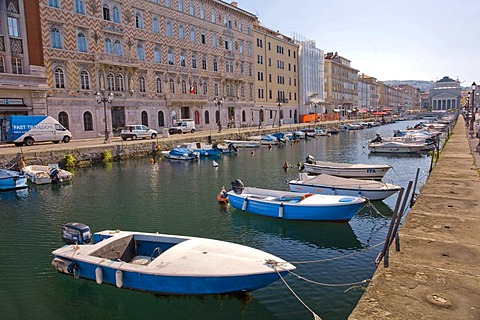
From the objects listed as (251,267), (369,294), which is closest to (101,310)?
(251,267)

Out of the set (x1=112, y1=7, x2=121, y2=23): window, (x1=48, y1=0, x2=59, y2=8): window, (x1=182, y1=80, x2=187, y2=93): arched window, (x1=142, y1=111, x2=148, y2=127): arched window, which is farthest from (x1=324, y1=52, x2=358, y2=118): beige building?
(x1=48, y1=0, x2=59, y2=8): window

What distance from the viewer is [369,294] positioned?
5457 mm

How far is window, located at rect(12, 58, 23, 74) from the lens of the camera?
35.4m

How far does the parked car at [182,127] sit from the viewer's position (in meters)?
50.0

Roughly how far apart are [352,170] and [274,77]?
54981 mm

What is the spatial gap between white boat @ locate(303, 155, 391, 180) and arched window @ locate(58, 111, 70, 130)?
2822 centimetres

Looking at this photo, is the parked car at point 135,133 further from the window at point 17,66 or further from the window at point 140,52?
the window at point 17,66

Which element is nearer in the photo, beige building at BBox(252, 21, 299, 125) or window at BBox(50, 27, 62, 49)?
A: window at BBox(50, 27, 62, 49)

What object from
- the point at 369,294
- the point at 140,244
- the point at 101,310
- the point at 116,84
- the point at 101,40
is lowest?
the point at 101,310

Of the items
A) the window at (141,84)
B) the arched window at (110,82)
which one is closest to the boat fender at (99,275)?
the arched window at (110,82)

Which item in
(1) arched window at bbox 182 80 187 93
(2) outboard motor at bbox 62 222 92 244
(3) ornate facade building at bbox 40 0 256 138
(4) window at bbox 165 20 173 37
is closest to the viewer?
(2) outboard motor at bbox 62 222 92 244

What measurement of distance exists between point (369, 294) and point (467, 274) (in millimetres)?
1867

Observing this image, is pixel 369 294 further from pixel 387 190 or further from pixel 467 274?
pixel 387 190

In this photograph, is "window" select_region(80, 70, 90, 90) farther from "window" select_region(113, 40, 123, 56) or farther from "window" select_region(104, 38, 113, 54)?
"window" select_region(113, 40, 123, 56)
